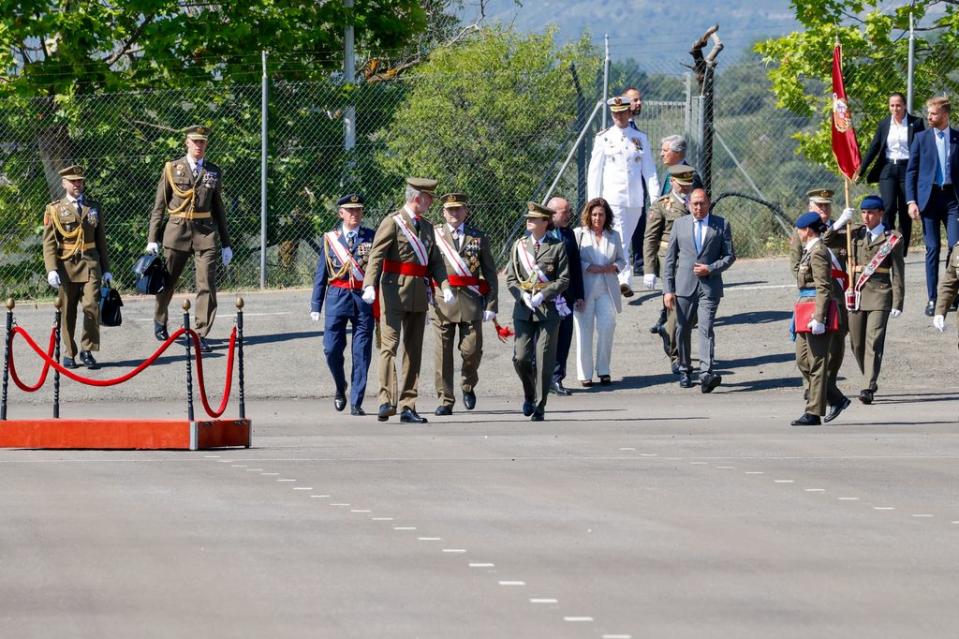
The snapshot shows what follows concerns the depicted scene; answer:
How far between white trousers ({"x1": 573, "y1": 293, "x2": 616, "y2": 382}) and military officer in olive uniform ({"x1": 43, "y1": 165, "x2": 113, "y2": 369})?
469cm

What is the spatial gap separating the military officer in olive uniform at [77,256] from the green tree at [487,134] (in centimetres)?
696

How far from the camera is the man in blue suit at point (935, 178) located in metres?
19.7

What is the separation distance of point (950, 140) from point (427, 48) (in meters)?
22.8

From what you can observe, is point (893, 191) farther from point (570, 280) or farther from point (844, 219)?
point (570, 280)

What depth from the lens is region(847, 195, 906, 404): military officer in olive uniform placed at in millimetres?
17359

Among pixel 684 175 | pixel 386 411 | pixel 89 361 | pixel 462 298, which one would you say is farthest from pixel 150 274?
pixel 684 175

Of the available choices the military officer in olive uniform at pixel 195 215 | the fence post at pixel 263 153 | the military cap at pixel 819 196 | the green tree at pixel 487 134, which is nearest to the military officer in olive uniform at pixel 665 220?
the military cap at pixel 819 196

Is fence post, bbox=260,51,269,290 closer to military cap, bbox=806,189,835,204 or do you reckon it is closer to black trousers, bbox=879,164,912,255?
black trousers, bbox=879,164,912,255

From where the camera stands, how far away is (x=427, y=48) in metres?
41.4

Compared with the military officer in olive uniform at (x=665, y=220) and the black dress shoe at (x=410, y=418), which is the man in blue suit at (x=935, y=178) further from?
the black dress shoe at (x=410, y=418)

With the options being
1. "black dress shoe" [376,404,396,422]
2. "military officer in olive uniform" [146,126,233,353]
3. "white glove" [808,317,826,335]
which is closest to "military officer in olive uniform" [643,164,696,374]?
"white glove" [808,317,826,335]

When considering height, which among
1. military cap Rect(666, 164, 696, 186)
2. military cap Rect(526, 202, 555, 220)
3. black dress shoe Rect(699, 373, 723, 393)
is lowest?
black dress shoe Rect(699, 373, 723, 393)

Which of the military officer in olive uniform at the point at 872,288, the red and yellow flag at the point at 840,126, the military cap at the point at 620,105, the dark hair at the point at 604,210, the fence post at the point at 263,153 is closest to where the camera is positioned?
the military officer in olive uniform at the point at 872,288

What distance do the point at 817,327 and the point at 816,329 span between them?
0.06 ft
